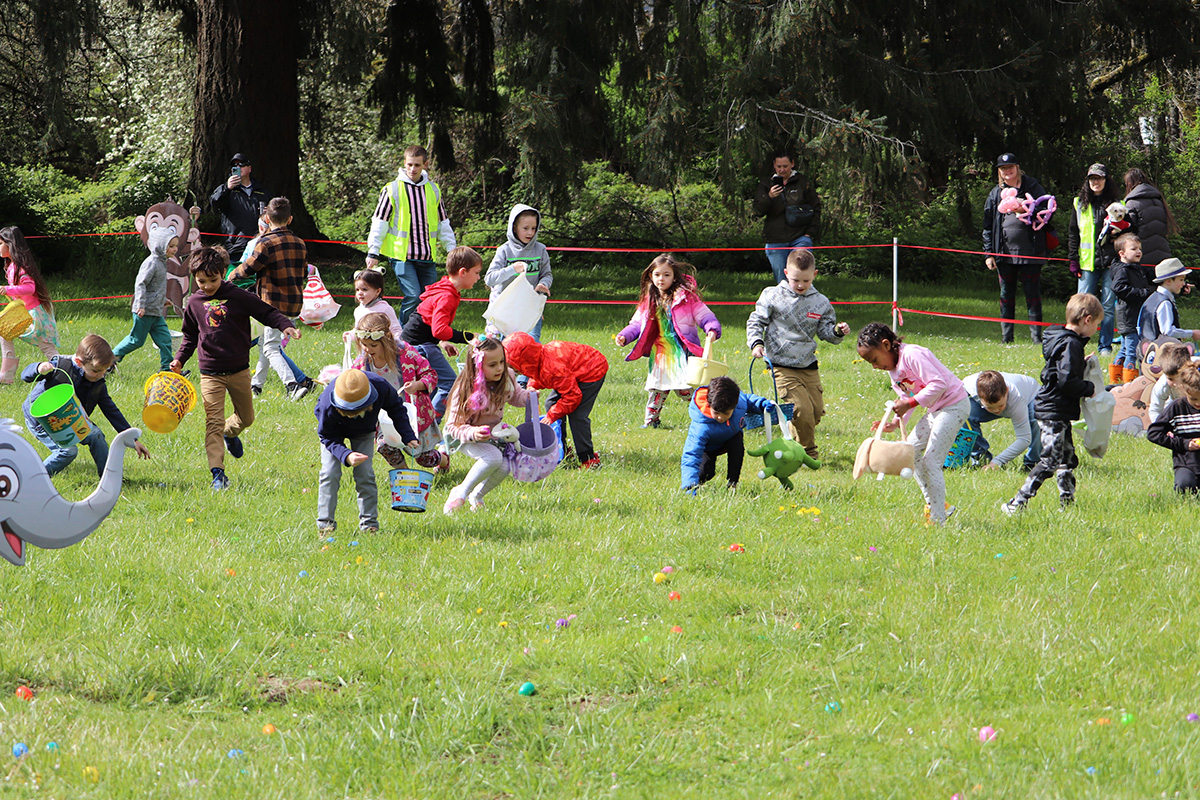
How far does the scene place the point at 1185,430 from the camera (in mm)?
6785

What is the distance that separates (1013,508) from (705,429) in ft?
6.38

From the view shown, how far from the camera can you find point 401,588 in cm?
548

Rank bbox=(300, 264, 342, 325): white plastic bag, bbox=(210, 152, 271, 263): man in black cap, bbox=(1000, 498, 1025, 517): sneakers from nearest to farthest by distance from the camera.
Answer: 1. bbox=(1000, 498, 1025, 517): sneakers
2. bbox=(300, 264, 342, 325): white plastic bag
3. bbox=(210, 152, 271, 263): man in black cap

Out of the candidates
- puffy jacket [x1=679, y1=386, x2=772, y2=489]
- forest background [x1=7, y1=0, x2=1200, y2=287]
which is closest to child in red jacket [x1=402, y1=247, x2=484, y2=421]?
puffy jacket [x1=679, y1=386, x2=772, y2=489]

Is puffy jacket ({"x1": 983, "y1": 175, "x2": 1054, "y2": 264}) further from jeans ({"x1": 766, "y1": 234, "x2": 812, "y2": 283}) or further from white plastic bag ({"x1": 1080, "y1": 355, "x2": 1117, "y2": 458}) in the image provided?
white plastic bag ({"x1": 1080, "y1": 355, "x2": 1117, "y2": 458})

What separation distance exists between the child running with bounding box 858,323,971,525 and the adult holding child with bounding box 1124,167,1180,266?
7272mm

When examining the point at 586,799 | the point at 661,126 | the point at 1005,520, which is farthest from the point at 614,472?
the point at 661,126

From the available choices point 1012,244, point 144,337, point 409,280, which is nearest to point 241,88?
point 144,337

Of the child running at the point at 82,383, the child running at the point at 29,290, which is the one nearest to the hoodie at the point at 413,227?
the child running at the point at 29,290

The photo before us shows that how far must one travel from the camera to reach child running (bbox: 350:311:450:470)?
7281 millimetres

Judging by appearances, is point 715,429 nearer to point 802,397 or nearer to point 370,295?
point 802,397

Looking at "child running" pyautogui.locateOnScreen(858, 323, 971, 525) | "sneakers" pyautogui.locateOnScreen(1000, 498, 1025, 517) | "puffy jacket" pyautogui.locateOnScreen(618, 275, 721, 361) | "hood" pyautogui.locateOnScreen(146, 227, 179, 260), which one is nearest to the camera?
"child running" pyautogui.locateOnScreen(858, 323, 971, 525)

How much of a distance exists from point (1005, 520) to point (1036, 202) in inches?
351

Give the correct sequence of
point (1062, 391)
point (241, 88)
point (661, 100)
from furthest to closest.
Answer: point (241, 88) → point (661, 100) → point (1062, 391)
